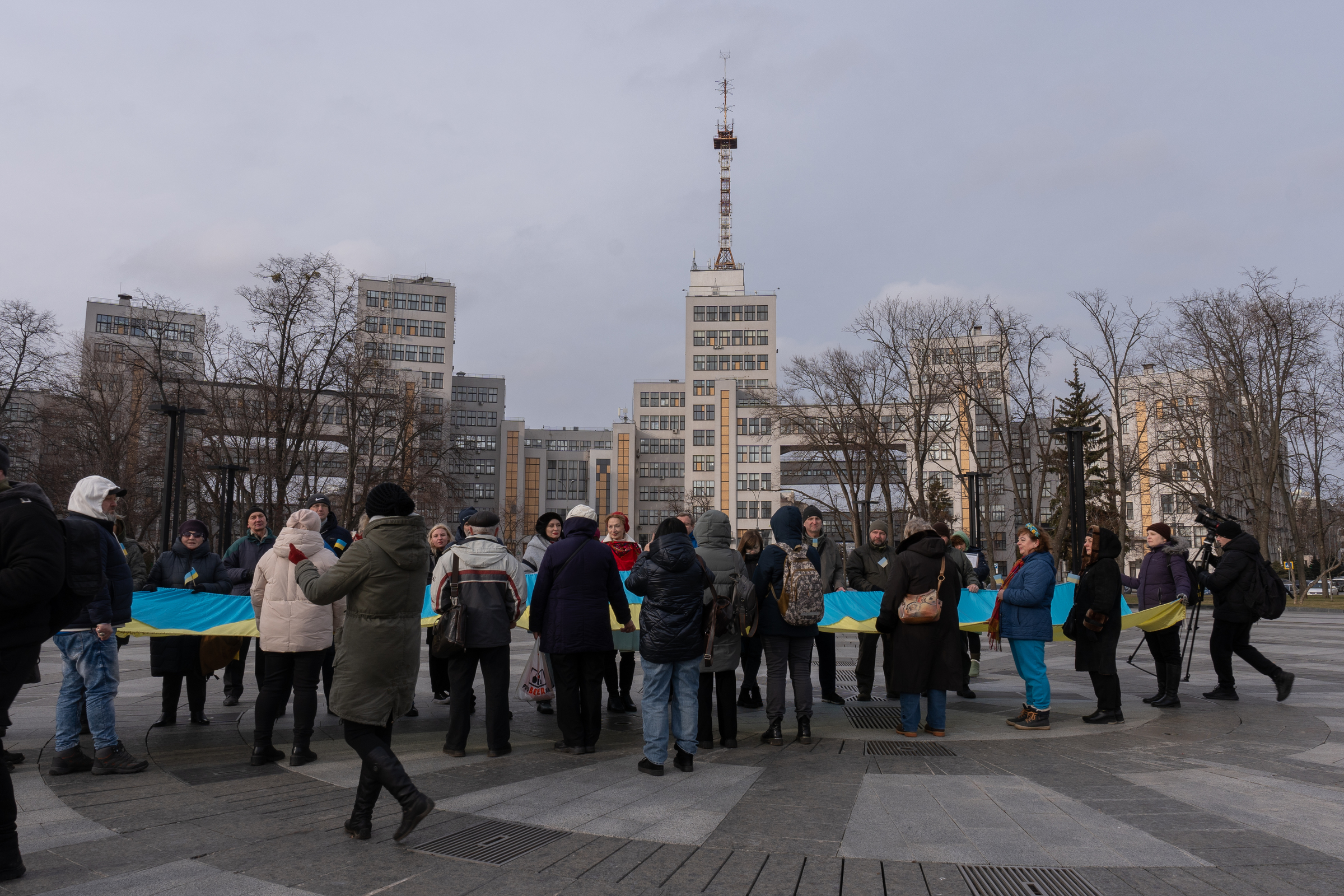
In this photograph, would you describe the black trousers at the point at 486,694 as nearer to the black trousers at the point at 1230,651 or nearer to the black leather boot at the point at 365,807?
the black leather boot at the point at 365,807

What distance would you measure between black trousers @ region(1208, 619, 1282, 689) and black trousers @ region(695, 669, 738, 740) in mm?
6077

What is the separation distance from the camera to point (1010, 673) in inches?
504

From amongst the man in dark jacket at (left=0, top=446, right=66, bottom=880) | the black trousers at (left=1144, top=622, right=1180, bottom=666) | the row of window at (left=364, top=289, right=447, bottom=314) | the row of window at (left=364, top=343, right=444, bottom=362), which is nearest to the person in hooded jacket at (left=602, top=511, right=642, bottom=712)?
the man in dark jacket at (left=0, top=446, right=66, bottom=880)

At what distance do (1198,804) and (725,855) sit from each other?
3.23 meters

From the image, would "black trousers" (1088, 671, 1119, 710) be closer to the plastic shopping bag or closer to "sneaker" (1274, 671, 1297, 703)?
"sneaker" (1274, 671, 1297, 703)

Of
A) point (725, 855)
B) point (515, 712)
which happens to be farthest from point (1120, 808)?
point (515, 712)

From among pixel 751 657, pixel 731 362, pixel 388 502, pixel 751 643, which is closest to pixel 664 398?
pixel 731 362

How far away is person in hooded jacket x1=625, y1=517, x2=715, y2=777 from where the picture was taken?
21.2 ft

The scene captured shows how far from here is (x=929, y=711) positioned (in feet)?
25.5

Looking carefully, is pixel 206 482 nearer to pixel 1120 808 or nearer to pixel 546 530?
pixel 546 530

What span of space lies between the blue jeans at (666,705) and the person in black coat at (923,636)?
6.81ft

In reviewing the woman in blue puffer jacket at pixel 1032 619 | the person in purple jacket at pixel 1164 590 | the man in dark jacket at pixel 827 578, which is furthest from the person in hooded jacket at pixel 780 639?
the person in purple jacket at pixel 1164 590

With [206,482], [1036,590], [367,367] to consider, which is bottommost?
[1036,590]

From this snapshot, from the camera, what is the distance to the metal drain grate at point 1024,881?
4.01m
